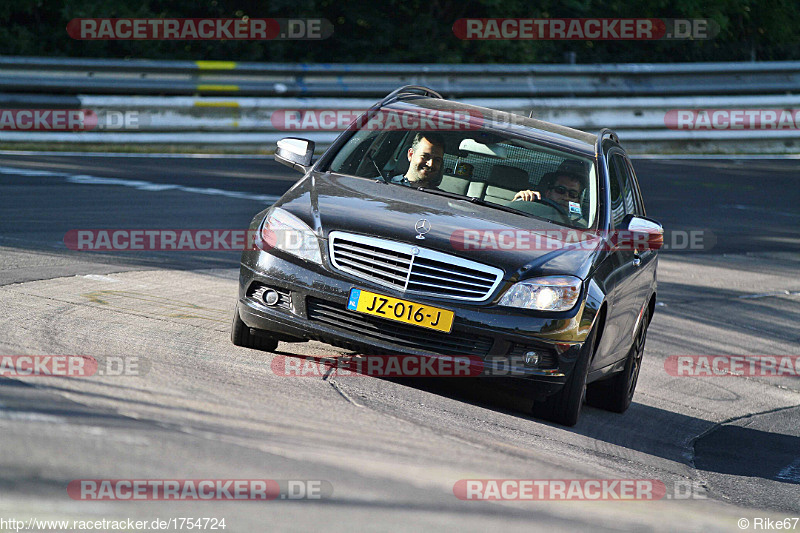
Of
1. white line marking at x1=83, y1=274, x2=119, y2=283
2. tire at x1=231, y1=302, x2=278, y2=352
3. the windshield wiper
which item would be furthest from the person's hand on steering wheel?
white line marking at x1=83, y1=274, x2=119, y2=283

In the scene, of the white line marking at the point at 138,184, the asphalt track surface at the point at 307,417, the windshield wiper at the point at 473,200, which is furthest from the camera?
the white line marking at the point at 138,184

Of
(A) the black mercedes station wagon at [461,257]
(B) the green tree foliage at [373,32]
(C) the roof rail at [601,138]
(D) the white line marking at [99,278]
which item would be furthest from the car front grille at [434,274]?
(B) the green tree foliage at [373,32]

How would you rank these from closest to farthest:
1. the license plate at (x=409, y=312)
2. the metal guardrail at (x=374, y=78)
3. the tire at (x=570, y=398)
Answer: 1. the license plate at (x=409, y=312)
2. the tire at (x=570, y=398)
3. the metal guardrail at (x=374, y=78)

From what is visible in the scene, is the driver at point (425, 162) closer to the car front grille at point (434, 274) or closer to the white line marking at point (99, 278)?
the car front grille at point (434, 274)

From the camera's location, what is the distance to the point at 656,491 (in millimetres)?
5672

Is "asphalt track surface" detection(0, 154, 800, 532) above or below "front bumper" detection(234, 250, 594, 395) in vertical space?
below

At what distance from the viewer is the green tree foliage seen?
2014 centimetres

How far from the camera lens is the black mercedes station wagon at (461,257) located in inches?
256

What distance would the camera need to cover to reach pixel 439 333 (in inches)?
255

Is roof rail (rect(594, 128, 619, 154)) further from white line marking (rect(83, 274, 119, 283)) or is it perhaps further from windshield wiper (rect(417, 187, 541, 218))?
white line marking (rect(83, 274, 119, 283))

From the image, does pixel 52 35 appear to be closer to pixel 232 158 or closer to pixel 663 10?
pixel 232 158

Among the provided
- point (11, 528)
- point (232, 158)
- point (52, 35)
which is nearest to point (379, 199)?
point (11, 528)

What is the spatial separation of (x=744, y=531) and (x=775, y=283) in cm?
891

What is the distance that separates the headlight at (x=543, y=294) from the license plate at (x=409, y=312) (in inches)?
12.9
